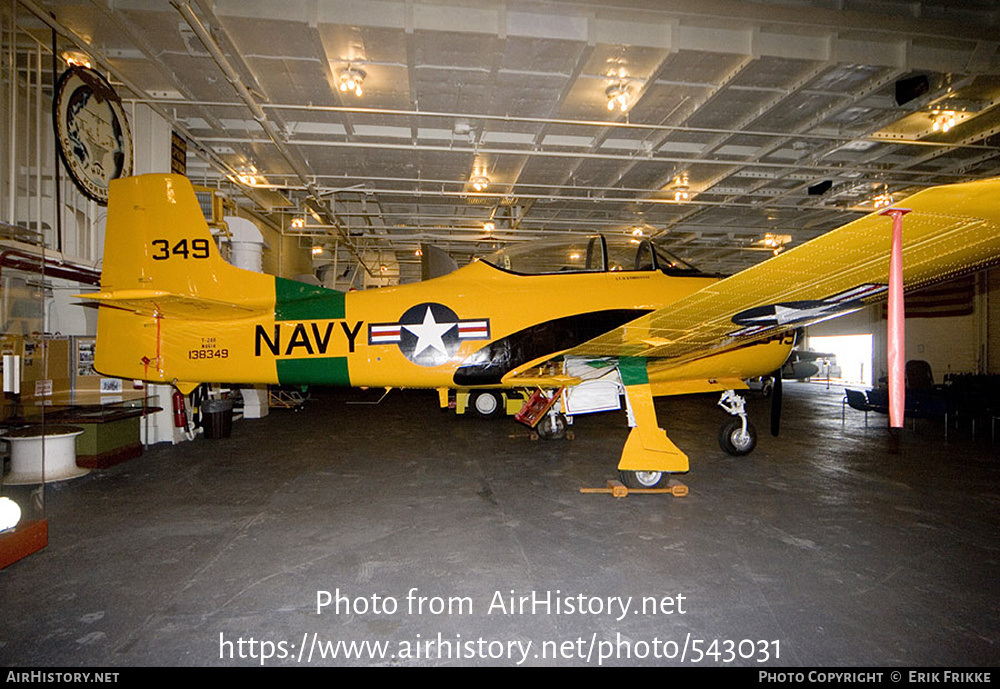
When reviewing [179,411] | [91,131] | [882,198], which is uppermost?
[882,198]

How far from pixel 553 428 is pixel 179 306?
18.7 ft

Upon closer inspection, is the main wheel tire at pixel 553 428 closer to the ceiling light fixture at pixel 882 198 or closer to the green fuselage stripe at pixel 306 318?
Result: the green fuselage stripe at pixel 306 318

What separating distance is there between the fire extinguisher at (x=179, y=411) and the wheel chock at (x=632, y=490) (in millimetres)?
6935

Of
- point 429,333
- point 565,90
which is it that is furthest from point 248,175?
point 429,333

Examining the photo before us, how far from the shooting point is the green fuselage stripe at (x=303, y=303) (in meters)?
5.02

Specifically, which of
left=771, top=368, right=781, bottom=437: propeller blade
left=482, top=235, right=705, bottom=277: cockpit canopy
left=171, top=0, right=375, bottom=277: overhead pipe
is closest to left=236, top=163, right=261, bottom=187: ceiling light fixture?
left=171, top=0, right=375, bottom=277: overhead pipe

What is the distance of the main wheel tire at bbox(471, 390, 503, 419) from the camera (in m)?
10.6

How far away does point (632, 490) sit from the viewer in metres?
4.82

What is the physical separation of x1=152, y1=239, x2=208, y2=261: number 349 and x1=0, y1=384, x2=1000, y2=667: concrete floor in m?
2.67

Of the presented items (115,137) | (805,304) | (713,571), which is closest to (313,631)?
(713,571)

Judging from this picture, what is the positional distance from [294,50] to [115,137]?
3.07 meters

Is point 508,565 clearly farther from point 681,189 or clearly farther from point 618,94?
point 681,189

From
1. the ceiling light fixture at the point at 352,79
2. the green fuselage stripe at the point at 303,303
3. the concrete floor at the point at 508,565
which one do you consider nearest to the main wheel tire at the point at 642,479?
the concrete floor at the point at 508,565

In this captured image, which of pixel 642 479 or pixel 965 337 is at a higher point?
pixel 965 337
